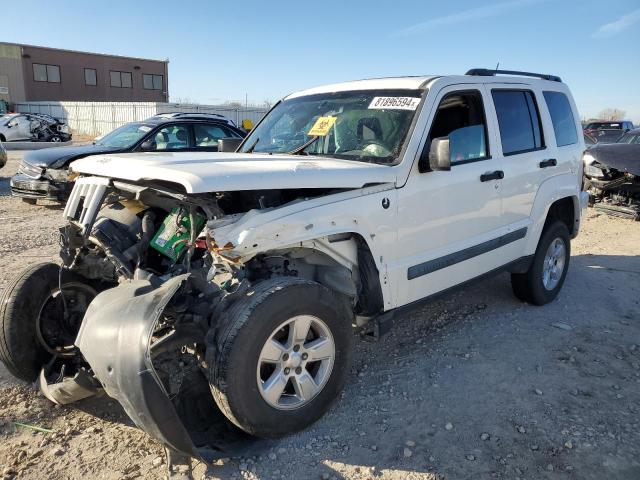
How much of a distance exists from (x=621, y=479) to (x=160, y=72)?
181 feet

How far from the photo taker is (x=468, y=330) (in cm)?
460

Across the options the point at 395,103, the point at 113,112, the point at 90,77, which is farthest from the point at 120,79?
the point at 395,103

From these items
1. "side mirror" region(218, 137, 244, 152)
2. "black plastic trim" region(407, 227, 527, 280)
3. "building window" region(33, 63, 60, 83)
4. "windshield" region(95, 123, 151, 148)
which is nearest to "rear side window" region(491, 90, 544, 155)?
"black plastic trim" region(407, 227, 527, 280)

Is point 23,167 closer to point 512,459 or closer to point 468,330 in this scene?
point 468,330

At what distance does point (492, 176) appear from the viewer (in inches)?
162

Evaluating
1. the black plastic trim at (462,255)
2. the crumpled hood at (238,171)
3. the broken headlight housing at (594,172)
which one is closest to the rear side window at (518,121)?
the black plastic trim at (462,255)

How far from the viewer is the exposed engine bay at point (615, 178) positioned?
32.1 feet

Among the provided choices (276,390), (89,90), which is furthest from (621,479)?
(89,90)

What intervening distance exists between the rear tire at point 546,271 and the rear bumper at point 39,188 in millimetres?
7562

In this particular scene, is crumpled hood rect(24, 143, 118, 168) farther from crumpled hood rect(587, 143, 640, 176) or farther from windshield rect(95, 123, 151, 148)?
crumpled hood rect(587, 143, 640, 176)

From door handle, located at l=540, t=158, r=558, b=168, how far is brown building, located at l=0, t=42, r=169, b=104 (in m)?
49.7

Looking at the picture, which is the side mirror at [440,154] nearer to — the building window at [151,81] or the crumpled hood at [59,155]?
the crumpled hood at [59,155]

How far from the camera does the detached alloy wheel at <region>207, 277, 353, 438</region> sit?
260cm

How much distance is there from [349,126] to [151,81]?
52.6 m
